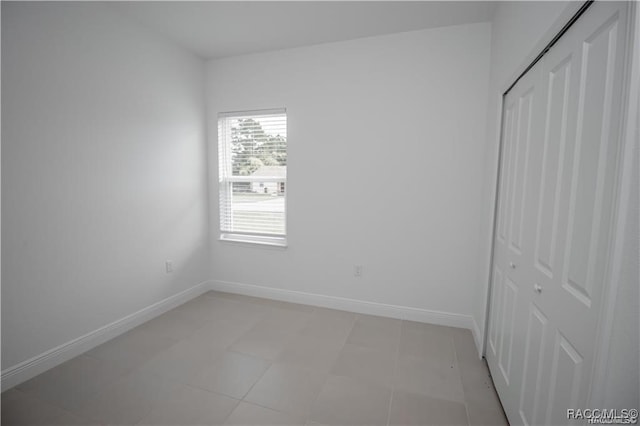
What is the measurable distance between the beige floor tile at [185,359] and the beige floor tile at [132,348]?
8 centimetres

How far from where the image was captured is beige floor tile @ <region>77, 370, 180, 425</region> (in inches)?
66.7

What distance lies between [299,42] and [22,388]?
11.9 feet

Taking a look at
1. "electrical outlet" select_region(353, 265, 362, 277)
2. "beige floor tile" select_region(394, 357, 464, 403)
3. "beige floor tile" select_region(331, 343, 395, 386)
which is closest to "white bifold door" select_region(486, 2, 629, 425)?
"beige floor tile" select_region(394, 357, 464, 403)

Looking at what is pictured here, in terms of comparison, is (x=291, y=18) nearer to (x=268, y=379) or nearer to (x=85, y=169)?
(x=85, y=169)

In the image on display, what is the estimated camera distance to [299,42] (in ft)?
9.70

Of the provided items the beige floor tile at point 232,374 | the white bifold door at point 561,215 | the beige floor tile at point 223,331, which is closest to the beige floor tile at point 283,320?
the beige floor tile at point 223,331

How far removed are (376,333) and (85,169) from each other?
2879 mm

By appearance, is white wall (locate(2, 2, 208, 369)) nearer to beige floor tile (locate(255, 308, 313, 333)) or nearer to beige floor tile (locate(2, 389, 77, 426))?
beige floor tile (locate(2, 389, 77, 426))

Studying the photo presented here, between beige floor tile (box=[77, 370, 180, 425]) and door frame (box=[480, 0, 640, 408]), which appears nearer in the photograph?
door frame (box=[480, 0, 640, 408])

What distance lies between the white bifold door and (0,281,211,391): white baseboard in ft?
10.1

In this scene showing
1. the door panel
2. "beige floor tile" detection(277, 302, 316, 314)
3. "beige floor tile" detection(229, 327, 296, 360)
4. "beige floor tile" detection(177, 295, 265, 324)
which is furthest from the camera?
"beige floor tile" detection(277, 302, 316, 314)

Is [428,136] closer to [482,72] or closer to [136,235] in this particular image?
[482,72]

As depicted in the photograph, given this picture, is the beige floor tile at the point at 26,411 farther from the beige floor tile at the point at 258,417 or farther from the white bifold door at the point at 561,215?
the white bifold door at the point at 561,215

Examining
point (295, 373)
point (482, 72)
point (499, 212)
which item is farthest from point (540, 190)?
point (295, 373)
